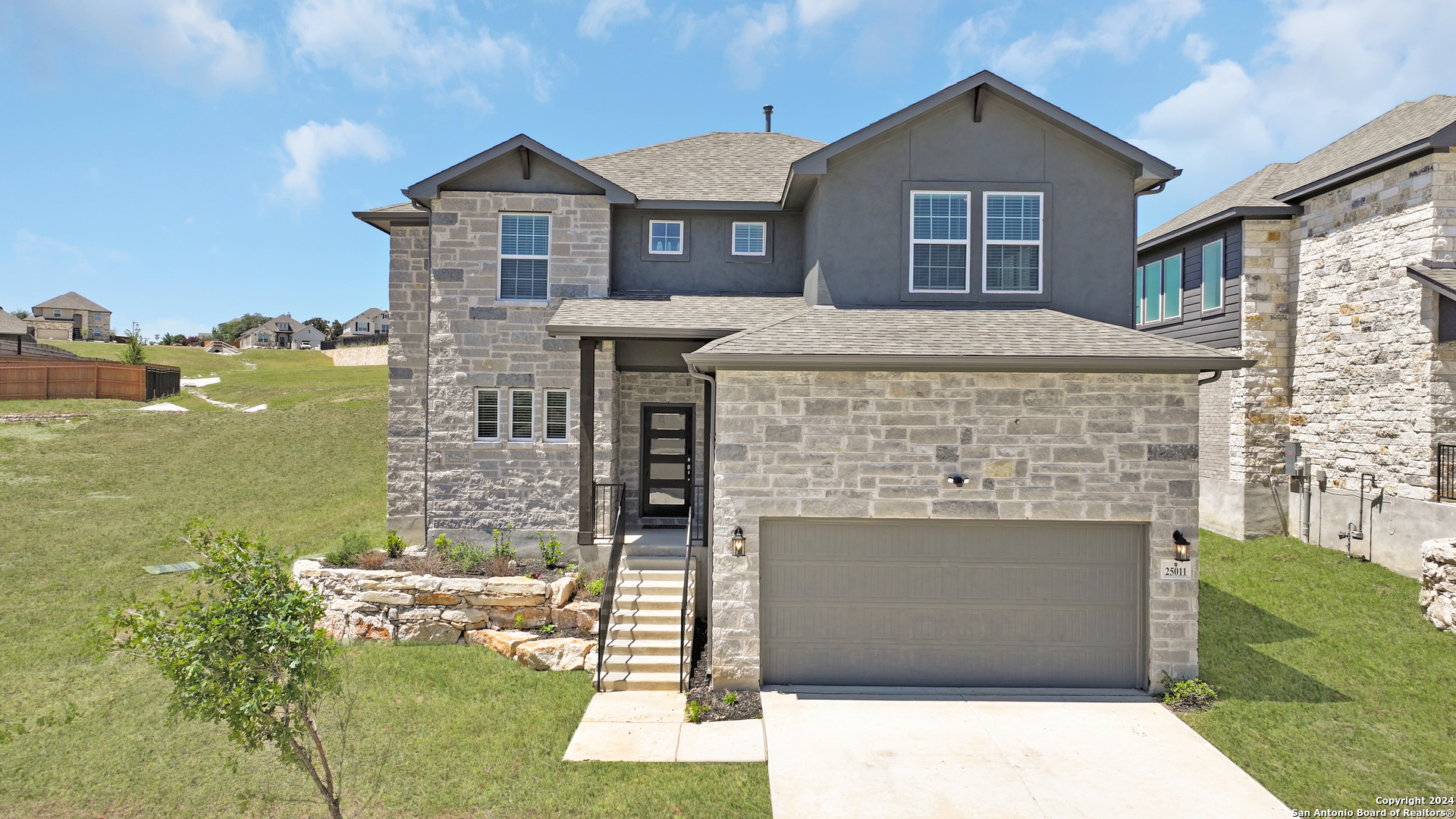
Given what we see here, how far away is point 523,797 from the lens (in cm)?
691

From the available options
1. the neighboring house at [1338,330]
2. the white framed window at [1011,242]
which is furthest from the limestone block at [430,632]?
the neighboring house at [1338,330]

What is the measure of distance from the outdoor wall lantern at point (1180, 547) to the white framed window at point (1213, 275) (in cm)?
1034

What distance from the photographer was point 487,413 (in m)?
13.0

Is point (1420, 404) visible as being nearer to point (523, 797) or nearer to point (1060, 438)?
point (1060, 438)

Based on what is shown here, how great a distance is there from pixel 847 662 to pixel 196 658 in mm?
6954

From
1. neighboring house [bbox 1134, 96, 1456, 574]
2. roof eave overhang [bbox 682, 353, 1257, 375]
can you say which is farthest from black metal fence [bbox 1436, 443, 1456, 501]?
roof eave overhang [bbox 682, 353, 1257, 375]

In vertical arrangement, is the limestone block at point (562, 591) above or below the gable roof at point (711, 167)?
below

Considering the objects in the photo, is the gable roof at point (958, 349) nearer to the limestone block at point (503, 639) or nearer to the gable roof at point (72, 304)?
the limestone block at point (503, 639)

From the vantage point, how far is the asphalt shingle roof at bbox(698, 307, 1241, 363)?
8.88 metres

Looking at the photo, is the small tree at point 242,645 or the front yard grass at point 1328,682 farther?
the front yard grass at point 1328,682

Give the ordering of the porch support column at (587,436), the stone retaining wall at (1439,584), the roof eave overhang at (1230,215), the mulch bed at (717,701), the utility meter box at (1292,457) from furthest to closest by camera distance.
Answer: the roof eave overhang at (1230,215), the utility meter box at (1292,457), the porch support column at (587,436), the stone retaining wall at (1439,584), the mulch bed at (717,701)

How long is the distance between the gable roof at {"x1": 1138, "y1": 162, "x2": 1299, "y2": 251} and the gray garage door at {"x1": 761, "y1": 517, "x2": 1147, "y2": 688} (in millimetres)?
10766

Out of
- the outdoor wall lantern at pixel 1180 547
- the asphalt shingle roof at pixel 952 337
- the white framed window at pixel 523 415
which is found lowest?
the outdoor wall lantern at pixel 1180 547

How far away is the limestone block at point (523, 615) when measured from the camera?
11.2m
